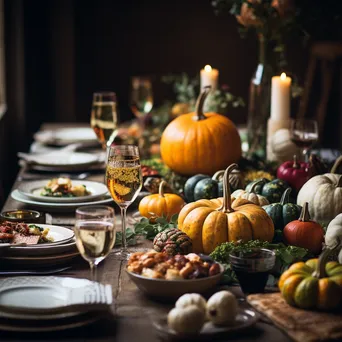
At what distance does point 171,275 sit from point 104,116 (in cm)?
137

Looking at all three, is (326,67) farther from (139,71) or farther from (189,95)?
(189,95)

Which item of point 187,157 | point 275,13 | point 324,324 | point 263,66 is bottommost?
point 324,324

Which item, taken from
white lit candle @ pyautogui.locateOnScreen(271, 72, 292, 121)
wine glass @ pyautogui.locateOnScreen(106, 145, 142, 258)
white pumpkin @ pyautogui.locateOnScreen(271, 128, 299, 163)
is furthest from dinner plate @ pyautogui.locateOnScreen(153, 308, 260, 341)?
white lit candle @ pyautogui.locateOnScreen(271, 72, 292, 121)

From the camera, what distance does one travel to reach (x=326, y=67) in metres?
5.81

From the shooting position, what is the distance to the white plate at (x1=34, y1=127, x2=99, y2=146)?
11.6 feet

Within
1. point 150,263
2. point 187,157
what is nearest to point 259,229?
point 150,263

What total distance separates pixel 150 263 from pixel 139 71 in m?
4.85

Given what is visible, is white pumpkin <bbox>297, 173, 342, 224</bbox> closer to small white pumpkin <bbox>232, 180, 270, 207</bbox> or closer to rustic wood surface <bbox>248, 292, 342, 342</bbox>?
small white pumpkin <bbox>232, 180, 270, 207</bbox>

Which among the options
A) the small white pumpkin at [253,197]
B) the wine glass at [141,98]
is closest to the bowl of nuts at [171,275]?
the small white pumpkin at [253,197]

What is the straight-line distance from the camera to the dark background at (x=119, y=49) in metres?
5.90

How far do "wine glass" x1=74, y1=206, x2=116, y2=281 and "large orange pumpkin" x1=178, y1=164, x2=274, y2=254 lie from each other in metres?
0.43

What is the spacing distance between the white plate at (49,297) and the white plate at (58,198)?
770 millimetres

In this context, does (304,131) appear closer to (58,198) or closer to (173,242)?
(58,198)

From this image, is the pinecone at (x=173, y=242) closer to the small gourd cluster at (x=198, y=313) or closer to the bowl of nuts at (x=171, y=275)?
the bowl of nuts at (x=171, y=275)
